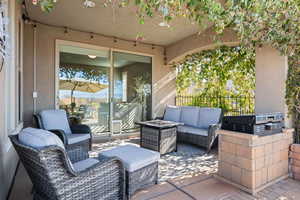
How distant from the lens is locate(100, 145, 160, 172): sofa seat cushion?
2.20 metres

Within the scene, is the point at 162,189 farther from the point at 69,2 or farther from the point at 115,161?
the point at 69,2

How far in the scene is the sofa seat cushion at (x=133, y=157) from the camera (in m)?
2.20

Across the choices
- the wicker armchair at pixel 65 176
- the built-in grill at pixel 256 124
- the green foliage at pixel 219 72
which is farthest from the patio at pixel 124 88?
the green foliage at pixel 219 72

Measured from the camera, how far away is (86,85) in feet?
16.2

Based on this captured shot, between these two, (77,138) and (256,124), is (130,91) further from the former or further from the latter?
(256,124)

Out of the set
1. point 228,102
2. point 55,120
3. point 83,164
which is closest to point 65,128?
point 55,120

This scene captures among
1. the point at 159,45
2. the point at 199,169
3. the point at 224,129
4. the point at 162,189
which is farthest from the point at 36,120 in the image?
the point at 159,45

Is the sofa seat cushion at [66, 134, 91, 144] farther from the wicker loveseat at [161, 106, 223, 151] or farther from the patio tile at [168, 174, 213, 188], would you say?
the wicker loveseat at [161, 106, 223, 151]

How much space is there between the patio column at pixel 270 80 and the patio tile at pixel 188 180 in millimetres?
1550

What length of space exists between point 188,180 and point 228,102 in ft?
10.8

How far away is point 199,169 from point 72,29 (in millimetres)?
4263

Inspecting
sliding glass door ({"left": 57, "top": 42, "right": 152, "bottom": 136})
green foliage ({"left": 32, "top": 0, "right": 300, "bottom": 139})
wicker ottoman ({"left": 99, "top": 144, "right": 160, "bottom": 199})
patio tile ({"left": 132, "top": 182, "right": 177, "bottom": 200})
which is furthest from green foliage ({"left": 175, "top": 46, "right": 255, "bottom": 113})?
wicker ottoman ({"left": 99, "top": 144, "right": 160, "bottom": 199})

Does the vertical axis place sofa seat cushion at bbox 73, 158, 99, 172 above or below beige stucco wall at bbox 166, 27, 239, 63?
below

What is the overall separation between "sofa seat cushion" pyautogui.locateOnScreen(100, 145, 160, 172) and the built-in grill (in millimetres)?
1157
